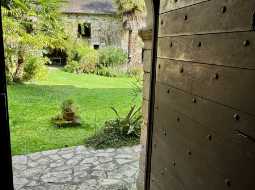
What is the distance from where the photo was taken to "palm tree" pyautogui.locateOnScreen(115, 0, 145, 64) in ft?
49.9

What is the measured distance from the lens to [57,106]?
787 centimetres

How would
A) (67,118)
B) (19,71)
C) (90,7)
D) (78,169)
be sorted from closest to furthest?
(78,169) < (67,118) < (19,71) < (90,7)

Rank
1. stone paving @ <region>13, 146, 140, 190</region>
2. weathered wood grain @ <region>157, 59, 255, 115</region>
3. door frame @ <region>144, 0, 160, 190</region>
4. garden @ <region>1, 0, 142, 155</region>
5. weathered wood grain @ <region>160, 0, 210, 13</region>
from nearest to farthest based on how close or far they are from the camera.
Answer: weathered wood grain @ <region>157, 59, 255, 115</region> < weathered wood grain @ <region>160, 0, 210, 13</region> < door frame @ <region>144, 0, 160, 190</region> < stone paving @ <region>13, 146, 140, 190</region> < garden @ <region>1, 0, 142, 155</region>

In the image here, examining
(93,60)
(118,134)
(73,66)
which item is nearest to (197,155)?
(118,134)

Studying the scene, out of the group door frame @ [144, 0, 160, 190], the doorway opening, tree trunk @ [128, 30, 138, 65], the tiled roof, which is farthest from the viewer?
the tiled roof

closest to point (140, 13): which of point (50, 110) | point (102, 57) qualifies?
point (102, 57)

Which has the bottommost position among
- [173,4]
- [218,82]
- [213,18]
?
[218,82]

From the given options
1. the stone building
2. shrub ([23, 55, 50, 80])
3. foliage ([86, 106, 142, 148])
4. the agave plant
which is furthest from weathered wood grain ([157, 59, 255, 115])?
the stone building

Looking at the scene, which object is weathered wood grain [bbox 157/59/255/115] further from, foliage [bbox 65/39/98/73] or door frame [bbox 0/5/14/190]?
foliage [bbox 65/39/98/73]

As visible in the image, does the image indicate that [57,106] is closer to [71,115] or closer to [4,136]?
[71,115]

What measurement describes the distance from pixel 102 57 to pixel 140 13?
3.42 m

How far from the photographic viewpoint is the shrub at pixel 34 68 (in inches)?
422

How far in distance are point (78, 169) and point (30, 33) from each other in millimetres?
7424

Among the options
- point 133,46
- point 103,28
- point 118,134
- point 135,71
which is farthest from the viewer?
point 103,28
